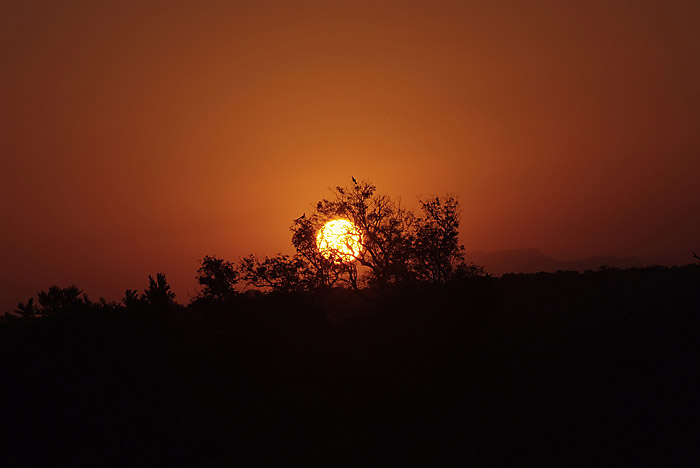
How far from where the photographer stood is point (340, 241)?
40.4 m

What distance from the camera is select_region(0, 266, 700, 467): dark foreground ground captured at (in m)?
23.7

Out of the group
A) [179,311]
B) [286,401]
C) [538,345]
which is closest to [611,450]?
[538,345]

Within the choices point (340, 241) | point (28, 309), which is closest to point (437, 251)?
point (340, 241)

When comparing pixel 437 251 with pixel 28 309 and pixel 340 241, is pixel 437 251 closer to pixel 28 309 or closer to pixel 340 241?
pixel 340 241

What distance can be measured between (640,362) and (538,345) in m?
6.21

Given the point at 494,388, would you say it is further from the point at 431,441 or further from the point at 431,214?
the point at 431,214

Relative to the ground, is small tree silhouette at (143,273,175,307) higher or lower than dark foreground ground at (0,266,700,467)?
higher

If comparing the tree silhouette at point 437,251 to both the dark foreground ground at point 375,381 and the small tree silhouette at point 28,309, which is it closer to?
the dark foreground ground at point 375,381

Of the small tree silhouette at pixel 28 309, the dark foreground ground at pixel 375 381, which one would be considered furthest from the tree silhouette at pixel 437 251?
the small tree silhouette at pixel 28 309

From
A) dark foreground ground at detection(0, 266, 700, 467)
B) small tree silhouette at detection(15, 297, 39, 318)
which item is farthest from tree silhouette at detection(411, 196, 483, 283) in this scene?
small tree silhouette at detection(15, 297, 39, 318)

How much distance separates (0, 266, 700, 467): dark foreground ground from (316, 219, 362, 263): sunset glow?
3.85m

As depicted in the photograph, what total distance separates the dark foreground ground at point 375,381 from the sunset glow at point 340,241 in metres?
3.85

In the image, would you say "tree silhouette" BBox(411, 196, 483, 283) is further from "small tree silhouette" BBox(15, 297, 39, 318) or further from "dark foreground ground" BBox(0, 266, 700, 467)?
"small tree silhouette" BBox(15, 297, 39, 318)

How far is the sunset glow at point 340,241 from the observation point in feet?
131
